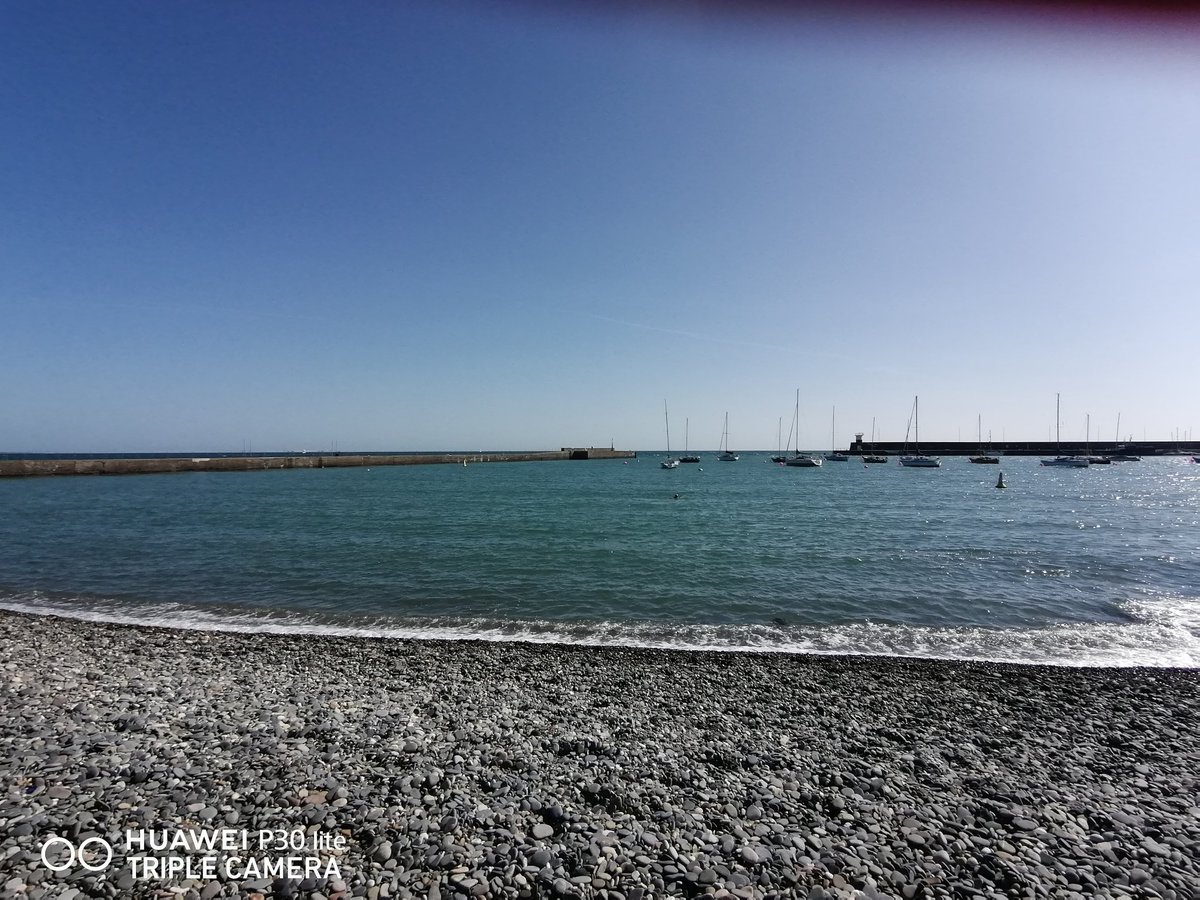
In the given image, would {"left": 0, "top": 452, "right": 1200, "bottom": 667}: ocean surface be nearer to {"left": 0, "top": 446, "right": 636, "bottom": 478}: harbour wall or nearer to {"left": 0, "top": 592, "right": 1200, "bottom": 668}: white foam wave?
{"left": 0, "top": 592, "right": 1200, "bottom": 668}: white foam wave

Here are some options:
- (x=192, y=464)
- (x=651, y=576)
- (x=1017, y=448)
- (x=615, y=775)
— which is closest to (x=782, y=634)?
(x=651, y=576)

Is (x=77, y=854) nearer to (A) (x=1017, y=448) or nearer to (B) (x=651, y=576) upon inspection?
(B) (x=651, y=576)

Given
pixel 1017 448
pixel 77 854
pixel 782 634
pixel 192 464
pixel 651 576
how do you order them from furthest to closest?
pixel 1017 448
pixel 192 464
pixel 651 576
pixel 782 634
pixel 77 854

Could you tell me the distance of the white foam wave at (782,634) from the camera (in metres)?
11.9

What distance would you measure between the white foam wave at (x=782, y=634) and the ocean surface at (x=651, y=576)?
8 centimetres

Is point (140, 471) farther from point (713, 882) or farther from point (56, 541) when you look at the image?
point (713, 882)

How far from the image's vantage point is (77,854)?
4.86 metres

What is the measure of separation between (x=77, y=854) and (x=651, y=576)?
49.9ft

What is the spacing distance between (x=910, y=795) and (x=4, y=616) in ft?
60.8

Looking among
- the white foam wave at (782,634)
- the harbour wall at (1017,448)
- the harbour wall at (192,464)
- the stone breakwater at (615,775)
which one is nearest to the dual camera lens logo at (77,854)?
the stone breakwater at (615,775)

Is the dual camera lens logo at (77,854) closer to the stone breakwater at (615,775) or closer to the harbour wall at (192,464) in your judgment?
the stone breakwater at (615,775)

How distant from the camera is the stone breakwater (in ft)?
16.1

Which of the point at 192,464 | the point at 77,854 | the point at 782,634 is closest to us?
the point at 77,854

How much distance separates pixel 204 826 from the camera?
531 cm
